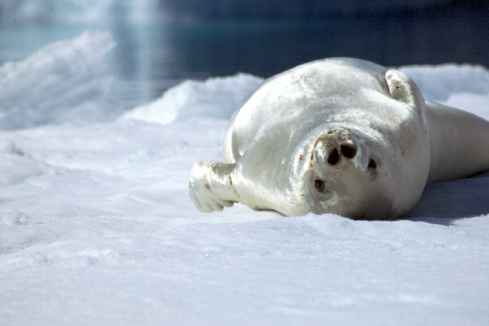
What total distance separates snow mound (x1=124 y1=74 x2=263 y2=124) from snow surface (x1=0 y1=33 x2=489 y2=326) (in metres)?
2.39

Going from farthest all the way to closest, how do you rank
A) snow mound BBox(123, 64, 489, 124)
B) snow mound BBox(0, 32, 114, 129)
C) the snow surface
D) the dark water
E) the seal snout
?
the dark water < snow mound BBox(0, 32, 114, 129) < snow mound BBox(123, 64, 489, 124) < the seal snout < the snow surface

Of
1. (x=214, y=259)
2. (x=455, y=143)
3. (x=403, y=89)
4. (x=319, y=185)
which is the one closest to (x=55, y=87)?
(x=455, y=143)

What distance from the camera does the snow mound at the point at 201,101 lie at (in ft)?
20.3

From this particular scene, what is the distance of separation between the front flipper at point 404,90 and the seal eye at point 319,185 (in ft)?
2.00

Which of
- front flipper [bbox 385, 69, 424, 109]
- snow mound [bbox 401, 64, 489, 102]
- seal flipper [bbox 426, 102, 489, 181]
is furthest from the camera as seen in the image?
snow mound [bbox 401, 64, 489, 102]

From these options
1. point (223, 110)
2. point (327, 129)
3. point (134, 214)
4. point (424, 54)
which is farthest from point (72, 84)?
point (327, 129)

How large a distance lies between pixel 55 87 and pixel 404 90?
7138 mm

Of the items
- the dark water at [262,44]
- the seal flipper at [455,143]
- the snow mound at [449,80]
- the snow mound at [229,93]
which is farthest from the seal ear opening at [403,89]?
the dark water at [262,44]

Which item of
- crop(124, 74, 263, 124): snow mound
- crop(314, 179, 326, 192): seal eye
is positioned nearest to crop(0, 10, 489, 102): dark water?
crop(124, 74, 263, 124): snow mound

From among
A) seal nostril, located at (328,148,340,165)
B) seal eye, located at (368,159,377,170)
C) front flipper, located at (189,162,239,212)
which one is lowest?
front flipper, located at (189,162,239,212)

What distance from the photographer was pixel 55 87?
929cm

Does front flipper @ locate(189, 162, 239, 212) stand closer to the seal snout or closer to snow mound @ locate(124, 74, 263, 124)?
the seal snout

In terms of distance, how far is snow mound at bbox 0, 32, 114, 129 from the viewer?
312 inches

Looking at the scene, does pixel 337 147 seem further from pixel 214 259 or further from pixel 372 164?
pixel 214 259
